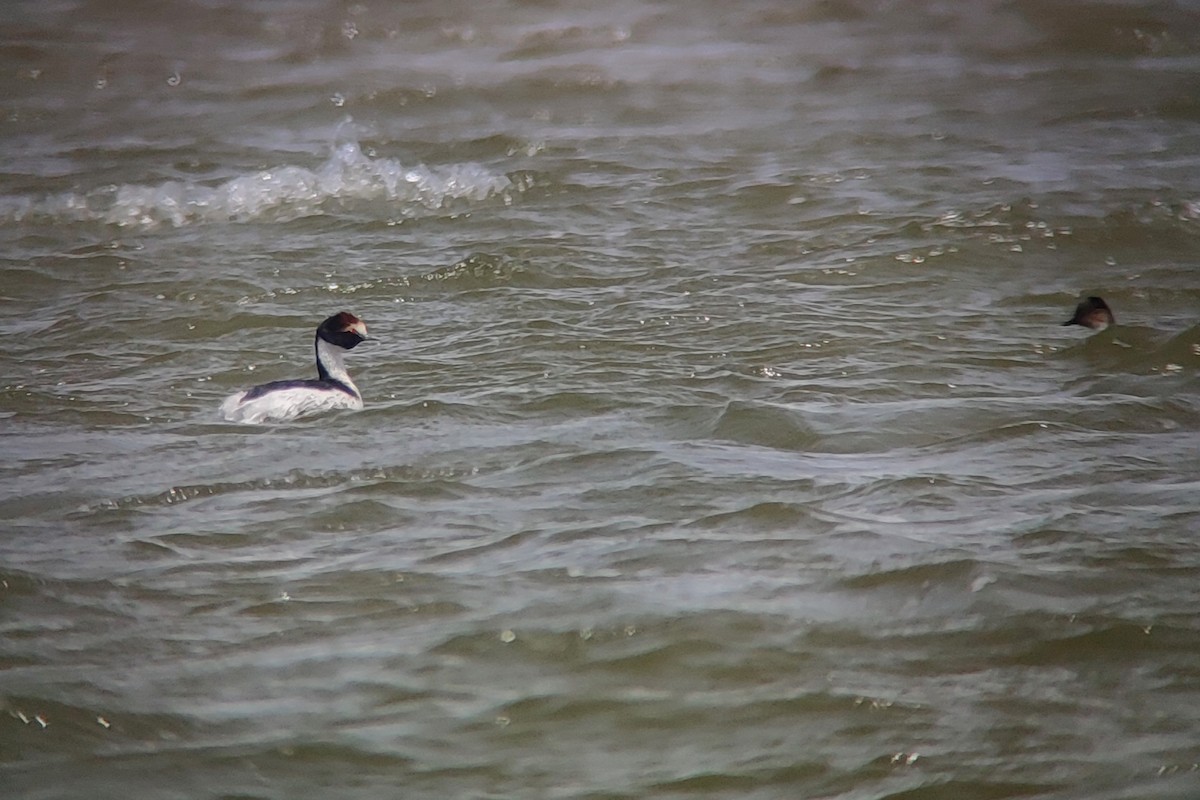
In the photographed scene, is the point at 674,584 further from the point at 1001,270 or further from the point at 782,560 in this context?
the point at 1001,270

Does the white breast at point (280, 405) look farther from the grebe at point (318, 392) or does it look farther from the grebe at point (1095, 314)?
the grebe at point (1095, 314)

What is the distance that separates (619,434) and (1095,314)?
276 cm

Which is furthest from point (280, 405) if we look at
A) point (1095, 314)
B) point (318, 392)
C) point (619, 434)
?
point (1095, 314)

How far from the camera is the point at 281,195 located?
11.5m

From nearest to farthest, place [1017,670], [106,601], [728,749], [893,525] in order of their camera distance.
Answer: [728,749] → [1017,670] → [106,601] → [893,525]

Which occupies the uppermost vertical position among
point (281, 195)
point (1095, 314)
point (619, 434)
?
point (281, 195)

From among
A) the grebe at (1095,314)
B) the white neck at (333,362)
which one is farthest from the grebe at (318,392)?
the grebe at (1095,314)

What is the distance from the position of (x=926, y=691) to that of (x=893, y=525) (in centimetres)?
119

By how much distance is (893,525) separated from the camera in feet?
18.9

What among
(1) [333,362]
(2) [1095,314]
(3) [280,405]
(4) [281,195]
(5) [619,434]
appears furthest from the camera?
(4) [281,195]

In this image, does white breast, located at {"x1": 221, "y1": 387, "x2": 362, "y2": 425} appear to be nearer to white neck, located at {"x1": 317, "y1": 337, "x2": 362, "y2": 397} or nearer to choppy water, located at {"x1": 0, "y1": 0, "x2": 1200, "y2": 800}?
choppy water, located at {"x1": 0, "y1": 0, "x2": 1200, "y2": 800}

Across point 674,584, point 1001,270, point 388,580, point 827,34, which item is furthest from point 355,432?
point 827,34

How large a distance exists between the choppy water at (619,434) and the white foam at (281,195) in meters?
0.05

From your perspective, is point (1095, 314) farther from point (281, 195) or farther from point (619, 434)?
point (281, 195)
